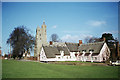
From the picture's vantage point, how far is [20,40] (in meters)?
57.6

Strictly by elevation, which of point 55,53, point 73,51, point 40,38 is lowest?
point 55,53

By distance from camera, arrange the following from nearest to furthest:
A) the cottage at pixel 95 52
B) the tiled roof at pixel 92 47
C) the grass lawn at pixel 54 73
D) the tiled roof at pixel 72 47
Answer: the grass lawn at pixel 54 73 → the cottage at pixel 95 52 → the tiled roof at pixel 92 47 → the tiled roof at pixel 72 47

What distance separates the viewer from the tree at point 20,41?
186 feet

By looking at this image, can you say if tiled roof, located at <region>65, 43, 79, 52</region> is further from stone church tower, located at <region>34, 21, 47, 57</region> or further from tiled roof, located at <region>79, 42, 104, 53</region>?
stone church tower, located at <region>34, 21, 47, 57</region>

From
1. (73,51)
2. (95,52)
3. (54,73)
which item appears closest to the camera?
(54,73)

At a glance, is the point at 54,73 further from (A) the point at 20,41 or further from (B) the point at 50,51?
(A) the point at 20,41

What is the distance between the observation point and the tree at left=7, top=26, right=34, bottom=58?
186ft

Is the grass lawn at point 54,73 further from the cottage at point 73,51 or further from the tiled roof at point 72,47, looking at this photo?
the tiled roof at point 72,47

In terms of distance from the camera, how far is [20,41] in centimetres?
5722

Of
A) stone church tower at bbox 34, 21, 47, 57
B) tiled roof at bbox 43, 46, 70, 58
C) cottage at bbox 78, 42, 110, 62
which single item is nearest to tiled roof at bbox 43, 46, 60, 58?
tiled roof at bbox 43, 46, 70, 58

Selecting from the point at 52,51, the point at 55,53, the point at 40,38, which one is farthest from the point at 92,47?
the point at 40,38

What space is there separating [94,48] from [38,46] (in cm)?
3999

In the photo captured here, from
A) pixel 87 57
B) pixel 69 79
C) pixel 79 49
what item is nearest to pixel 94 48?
pixel 87 57

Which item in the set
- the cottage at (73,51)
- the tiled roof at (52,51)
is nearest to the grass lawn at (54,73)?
the tiled roof at (52,51)
